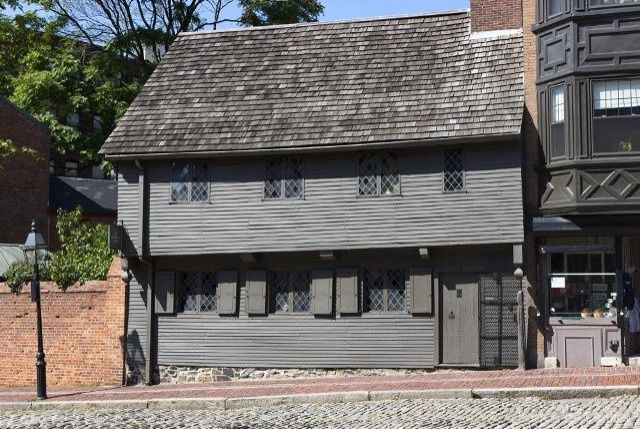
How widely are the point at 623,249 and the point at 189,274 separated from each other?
9.77m

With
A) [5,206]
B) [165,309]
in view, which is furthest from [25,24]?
[165,309]

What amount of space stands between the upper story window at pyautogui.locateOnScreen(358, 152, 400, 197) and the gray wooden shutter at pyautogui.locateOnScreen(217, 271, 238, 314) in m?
3.58

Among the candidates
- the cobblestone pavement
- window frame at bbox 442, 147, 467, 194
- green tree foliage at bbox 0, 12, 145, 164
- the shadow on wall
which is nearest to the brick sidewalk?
the shadow on wall

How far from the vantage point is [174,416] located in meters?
18.4

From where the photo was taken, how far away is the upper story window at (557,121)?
2175 centimetres

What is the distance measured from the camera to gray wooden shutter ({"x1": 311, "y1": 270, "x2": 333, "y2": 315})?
2325 centimetres

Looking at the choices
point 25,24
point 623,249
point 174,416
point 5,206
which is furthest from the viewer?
point 25,24

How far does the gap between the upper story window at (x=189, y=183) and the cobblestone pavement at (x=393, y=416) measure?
6.17m

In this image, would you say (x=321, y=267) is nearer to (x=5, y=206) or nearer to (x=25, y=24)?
(x=5, y=206)

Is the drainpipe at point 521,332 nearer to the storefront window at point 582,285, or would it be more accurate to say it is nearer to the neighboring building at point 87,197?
the storefront window at point 582,285

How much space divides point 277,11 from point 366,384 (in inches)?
836

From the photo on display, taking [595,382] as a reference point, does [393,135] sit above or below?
above

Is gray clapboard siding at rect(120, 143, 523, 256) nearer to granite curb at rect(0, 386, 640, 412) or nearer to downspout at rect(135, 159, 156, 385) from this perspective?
downspout at rect(135, 159, 156, 385)

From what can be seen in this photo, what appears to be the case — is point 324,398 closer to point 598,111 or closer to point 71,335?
point 598,111
